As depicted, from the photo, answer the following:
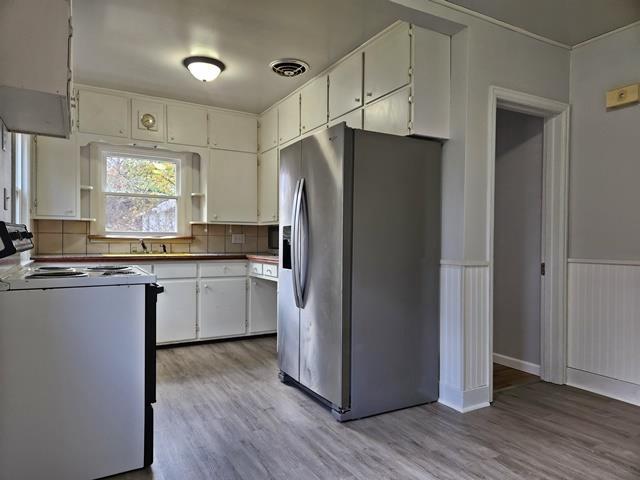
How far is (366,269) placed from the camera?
8.36ft

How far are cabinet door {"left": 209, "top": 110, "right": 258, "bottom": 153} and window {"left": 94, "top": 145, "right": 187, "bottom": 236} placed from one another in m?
0.46

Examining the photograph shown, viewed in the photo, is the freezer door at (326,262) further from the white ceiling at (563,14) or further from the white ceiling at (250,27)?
the white ceiling at (563,14)

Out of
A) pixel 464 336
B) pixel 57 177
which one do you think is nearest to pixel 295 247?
pixel 464 336

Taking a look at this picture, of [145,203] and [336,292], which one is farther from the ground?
[145,203]

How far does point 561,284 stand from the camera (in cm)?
315

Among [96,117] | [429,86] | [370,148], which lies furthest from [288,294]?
[96,117]

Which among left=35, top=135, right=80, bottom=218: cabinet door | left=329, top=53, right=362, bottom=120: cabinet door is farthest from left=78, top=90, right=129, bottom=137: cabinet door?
left=329, top=53, right=362, bottom=120: cabinet door

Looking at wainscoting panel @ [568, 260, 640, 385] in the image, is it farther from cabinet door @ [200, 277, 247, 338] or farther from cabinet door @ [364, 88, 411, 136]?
cabinet door @ [200, 277, 247, 338]

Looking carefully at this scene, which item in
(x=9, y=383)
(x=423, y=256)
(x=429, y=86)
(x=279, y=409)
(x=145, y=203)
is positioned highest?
(x=429, y=86)

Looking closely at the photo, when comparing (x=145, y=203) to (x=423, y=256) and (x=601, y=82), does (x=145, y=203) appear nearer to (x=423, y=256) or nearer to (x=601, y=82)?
(x=423, y=256)

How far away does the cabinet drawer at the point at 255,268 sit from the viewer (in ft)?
13.9

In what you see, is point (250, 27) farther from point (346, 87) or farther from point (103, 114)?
point (103, 114)

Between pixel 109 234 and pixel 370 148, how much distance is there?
3.03 meters

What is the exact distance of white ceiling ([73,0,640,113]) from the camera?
2.54 m
